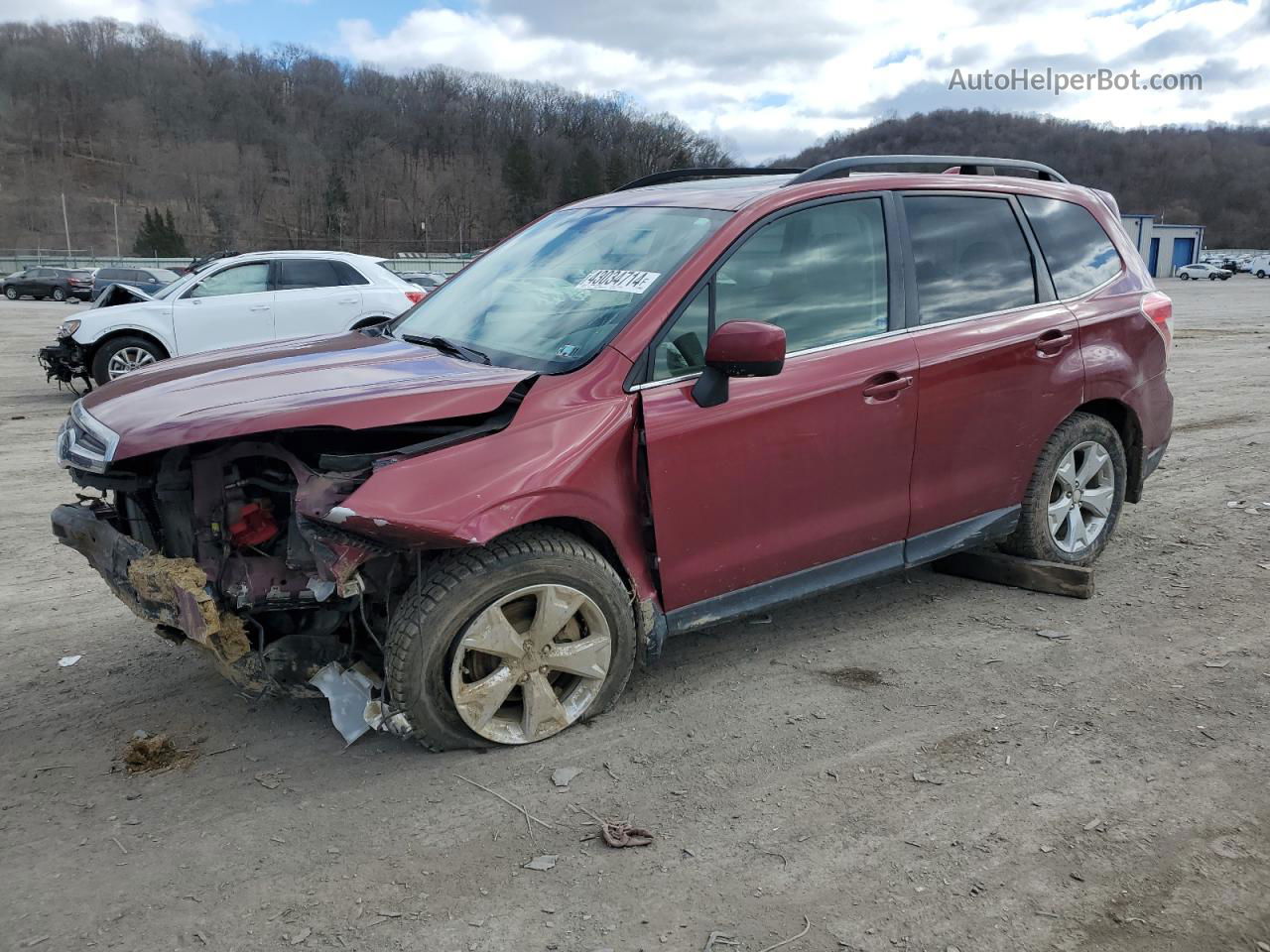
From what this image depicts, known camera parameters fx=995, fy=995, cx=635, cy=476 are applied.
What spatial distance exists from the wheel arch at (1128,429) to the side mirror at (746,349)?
228 cm

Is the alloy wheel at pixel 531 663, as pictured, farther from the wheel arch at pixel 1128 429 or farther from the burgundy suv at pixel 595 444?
the wheel arch at pixel 1128 429

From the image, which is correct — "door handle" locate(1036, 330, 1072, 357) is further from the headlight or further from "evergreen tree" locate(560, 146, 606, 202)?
"evergreen tree" locate(560, 146, 606, 202)

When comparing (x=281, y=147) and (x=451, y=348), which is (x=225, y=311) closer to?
(x=451, y=348)

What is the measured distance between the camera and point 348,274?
40.8 ft

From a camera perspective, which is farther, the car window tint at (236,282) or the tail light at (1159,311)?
the car window tint at (236,282)

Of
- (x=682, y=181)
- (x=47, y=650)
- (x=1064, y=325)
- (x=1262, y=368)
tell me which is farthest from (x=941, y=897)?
(x=1262, y=368)

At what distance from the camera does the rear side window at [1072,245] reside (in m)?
4.75

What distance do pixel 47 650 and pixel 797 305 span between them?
3512 mm

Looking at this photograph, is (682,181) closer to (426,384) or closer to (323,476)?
(426,384)

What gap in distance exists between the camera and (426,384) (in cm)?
328

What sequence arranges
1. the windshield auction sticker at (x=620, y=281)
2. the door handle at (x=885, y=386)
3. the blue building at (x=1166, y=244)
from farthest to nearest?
1. the blue building at (x=1166, y=244)
2. the door handle at (x=885, y=386)
3. the windshield auction sticker at (x=620, y=281)

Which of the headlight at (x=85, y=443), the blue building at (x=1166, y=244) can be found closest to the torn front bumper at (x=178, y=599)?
the headlight at (x=85, y=443)

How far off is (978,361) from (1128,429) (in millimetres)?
1409

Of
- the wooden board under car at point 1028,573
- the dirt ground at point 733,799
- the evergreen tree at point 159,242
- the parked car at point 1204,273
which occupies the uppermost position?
the evergreen tree at point 159,242
